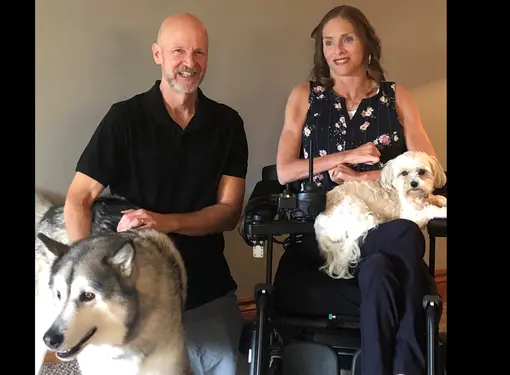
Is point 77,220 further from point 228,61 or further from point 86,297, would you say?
point 228,61

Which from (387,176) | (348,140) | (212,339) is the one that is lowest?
(212,339)

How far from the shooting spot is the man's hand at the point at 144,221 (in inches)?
56.0

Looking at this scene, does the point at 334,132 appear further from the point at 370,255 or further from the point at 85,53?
the point at 85,53

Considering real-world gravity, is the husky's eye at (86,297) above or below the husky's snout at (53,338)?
above

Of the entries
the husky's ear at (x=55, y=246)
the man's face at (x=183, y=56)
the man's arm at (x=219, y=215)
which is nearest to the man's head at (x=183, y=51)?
the man's face at (x=183, y=56)

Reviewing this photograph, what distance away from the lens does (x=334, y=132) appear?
5.52 feet

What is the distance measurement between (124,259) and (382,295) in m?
0.58

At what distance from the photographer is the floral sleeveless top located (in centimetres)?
165

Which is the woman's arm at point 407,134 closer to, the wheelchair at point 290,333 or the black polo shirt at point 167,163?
the wheelchair at point 290,333

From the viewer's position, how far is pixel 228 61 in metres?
1.82

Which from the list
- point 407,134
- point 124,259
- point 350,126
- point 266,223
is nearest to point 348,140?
point 350,126

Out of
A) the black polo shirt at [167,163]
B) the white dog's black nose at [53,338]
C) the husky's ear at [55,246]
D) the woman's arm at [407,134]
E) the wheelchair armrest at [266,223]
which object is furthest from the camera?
the woman's arm at [407,134]

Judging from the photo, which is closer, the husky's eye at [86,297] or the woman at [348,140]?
the husky's eye at [86,297]
